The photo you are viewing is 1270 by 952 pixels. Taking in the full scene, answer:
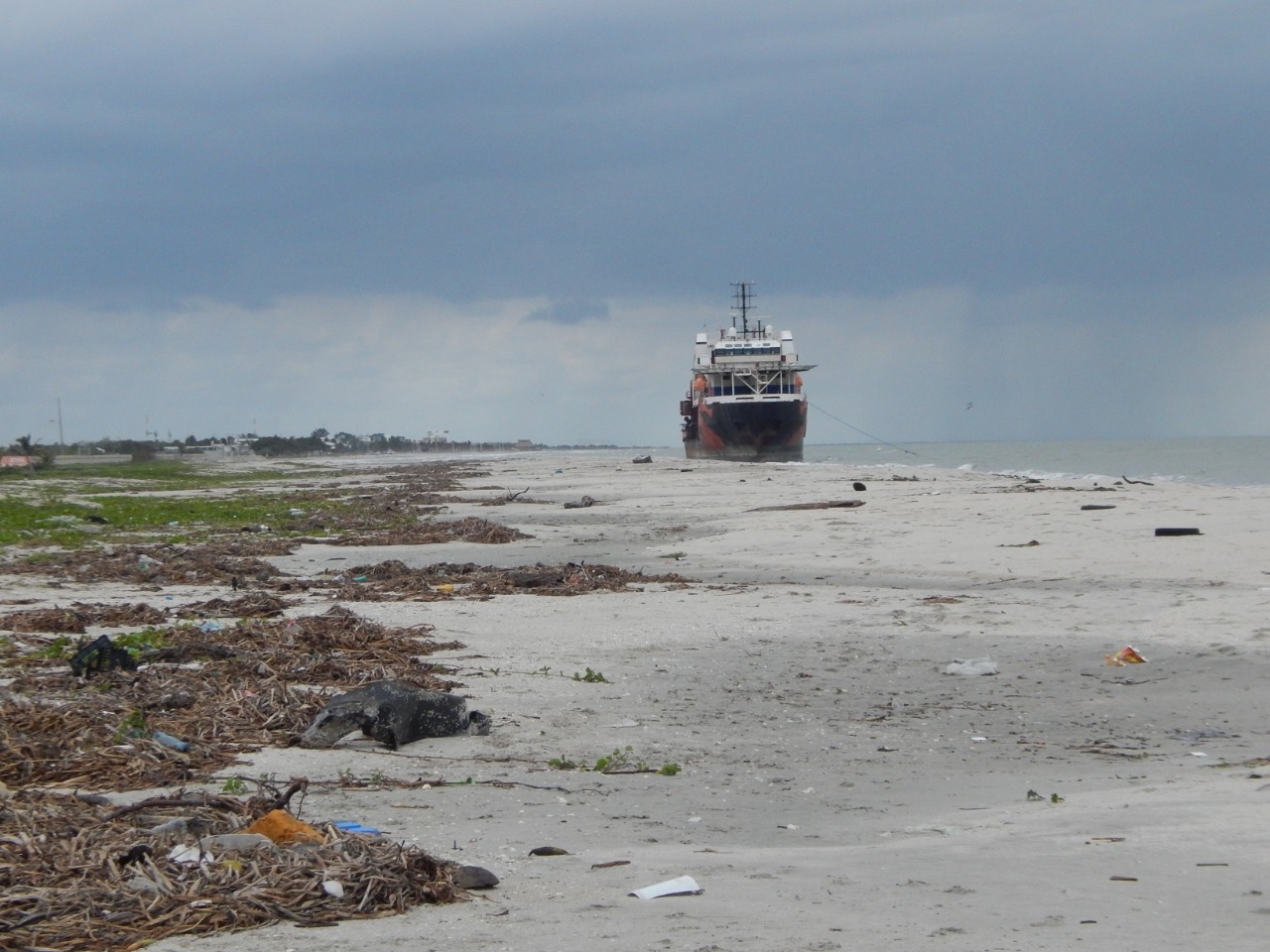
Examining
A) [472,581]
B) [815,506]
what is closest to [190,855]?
[472,581]

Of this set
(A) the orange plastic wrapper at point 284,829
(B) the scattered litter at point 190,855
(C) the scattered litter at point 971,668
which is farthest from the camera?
(C) the scattered litter at point 971,668

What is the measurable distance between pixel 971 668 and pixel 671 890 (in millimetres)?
5482

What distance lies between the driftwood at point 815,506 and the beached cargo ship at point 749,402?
1866 inches

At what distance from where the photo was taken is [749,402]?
247 ft

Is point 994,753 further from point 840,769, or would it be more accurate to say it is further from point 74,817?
point 74,817

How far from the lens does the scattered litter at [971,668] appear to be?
917 cm

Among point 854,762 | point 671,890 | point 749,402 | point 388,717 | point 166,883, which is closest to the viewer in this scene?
point 166,883

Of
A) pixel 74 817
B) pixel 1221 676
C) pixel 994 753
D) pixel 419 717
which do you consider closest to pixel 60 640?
pixel 419 717

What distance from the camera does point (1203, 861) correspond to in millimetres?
4727

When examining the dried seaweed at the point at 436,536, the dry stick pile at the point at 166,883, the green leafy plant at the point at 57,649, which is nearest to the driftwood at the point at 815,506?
the dried seaweed at the point at 436,536

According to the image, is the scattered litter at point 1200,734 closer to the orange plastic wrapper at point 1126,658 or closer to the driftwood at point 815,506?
the orange plastic wrapper at point 1126,658

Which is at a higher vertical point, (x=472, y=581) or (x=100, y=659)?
(x=100, y=659)

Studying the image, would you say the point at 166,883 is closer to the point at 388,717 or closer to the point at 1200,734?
the point at 388,717

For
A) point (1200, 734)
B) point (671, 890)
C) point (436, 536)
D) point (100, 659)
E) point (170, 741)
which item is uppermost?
point (100, 659)
